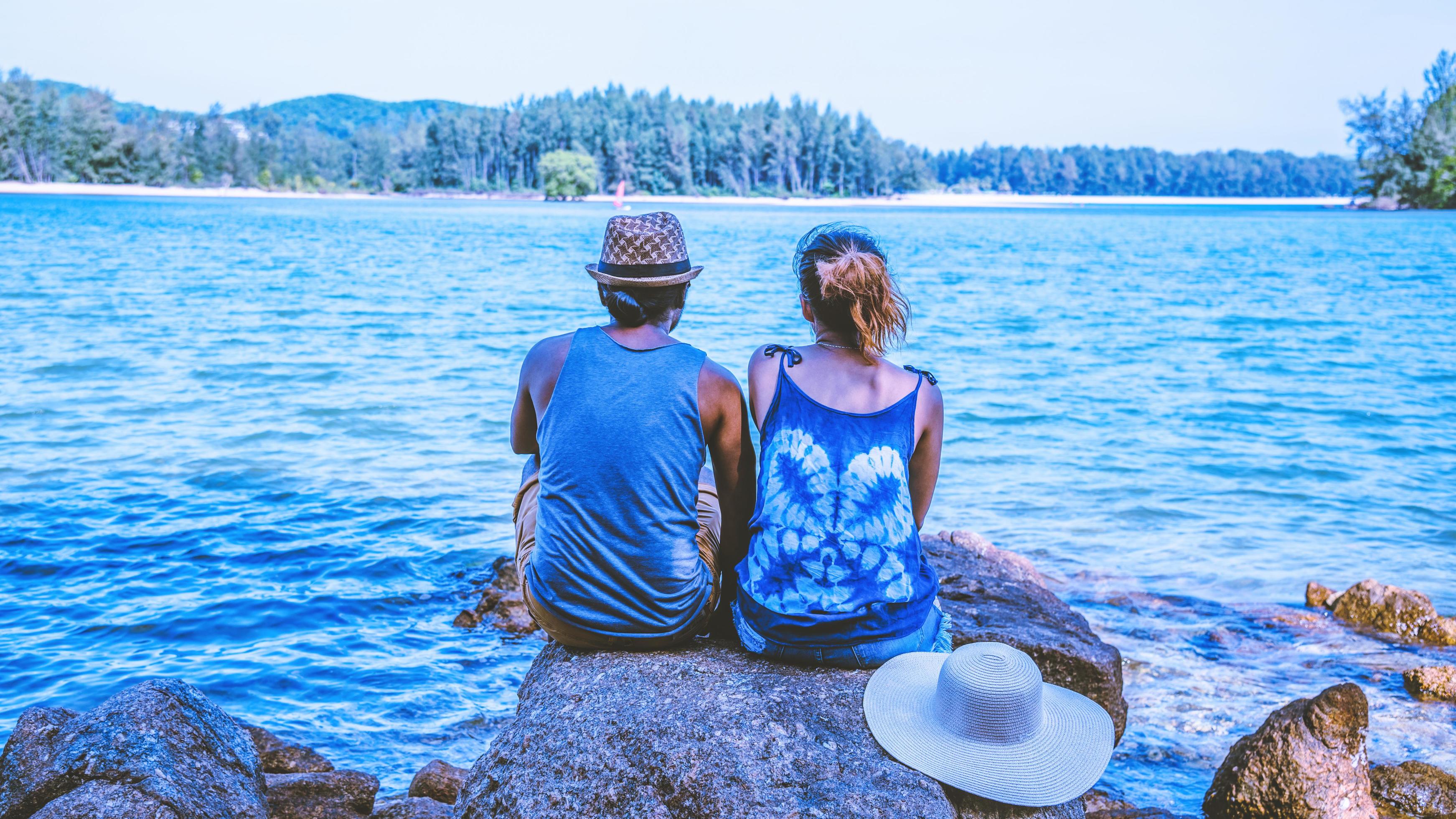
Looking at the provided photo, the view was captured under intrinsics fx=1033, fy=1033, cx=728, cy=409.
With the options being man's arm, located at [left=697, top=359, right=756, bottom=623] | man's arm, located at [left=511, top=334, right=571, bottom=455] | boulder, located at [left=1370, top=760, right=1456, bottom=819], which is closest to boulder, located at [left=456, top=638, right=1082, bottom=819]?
man's arm, located at [left=697, top=359, right=756, bottom=623]

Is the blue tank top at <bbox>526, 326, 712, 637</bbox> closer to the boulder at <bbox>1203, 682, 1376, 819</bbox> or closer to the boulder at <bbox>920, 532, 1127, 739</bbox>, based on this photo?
the boulder at <bbox>920, 532, 1127, 739</bbox>

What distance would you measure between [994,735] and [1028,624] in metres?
2.24

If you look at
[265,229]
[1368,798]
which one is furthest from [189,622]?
[265,229]

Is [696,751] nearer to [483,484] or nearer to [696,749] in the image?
[696,749]

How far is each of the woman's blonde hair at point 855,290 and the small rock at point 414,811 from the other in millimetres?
2392

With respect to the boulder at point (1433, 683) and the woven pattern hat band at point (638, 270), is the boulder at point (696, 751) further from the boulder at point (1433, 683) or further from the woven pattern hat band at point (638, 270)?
the boulder at point (1433, 683)

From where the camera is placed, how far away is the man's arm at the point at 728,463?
10.8 feet

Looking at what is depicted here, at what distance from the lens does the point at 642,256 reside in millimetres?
3434

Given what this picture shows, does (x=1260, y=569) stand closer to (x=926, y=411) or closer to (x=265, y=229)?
(x=926, y=411)

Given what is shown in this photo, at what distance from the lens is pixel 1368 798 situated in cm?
441

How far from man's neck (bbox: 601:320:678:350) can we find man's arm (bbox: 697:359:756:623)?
0.17 metres

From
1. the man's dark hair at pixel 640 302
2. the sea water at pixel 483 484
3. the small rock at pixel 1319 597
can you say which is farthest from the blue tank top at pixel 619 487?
the small rock at pixel 1319 597

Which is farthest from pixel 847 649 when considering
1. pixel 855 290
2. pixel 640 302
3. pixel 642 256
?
pixel 642 256

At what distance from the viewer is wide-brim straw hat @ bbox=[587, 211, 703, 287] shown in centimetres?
Result: 340
